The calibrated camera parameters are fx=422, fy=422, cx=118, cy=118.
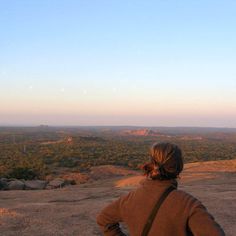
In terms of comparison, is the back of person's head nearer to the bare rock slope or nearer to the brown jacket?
the brown jacket

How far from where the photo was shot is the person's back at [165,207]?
96.7 inches

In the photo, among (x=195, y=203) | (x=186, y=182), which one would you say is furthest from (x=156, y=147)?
(x=186, y=182)

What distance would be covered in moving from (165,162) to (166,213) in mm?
309

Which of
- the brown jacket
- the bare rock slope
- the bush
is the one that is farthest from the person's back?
the bush

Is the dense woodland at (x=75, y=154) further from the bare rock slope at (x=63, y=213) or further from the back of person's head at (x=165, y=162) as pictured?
the back of person's head at (x=165, y=162)

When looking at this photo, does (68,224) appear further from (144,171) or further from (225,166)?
(225,166)

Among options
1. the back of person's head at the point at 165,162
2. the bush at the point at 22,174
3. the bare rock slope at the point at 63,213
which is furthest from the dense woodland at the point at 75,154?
the back of person's head at the point at 165,162

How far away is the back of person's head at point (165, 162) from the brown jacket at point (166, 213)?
49 mm

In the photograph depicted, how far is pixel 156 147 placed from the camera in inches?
105

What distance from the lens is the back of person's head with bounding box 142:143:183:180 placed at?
8.58 ft

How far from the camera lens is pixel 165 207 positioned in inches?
101

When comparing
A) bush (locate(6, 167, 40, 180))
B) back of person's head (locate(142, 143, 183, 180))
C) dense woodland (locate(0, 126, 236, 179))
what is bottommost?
dense woodland (locate(0, 126, 236, 179))

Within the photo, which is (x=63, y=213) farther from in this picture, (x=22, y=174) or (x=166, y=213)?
(x=22, y=174)

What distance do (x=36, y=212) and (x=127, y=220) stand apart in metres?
6.32
